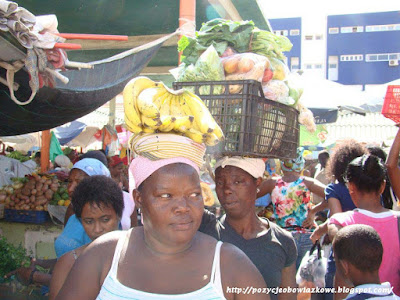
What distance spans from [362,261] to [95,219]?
5.82 feet

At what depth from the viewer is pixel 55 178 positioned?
6.47m

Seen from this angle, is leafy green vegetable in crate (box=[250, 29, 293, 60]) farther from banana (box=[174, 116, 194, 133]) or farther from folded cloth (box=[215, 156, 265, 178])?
banana (box=[174, 116, 194, 133])

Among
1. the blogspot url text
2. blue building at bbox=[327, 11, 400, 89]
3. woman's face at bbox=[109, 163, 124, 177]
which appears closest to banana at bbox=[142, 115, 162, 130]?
the blogspot url text

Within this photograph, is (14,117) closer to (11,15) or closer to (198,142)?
(11,15)

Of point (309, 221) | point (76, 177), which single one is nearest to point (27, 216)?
point (76, 177)

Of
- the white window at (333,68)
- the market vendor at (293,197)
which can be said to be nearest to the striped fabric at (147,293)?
the market vendor at (293,197)

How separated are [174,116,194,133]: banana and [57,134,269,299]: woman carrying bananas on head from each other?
4cm

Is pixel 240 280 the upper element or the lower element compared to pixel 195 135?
lower

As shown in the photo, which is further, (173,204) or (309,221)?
(309,221)

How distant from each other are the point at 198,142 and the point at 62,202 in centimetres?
460

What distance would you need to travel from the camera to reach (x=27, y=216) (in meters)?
5.87

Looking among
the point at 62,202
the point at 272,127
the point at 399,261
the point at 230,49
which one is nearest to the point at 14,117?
the point at 62,202

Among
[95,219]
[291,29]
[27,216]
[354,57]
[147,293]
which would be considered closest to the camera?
[147,293]

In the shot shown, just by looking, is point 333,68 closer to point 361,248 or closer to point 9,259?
point 9,259
